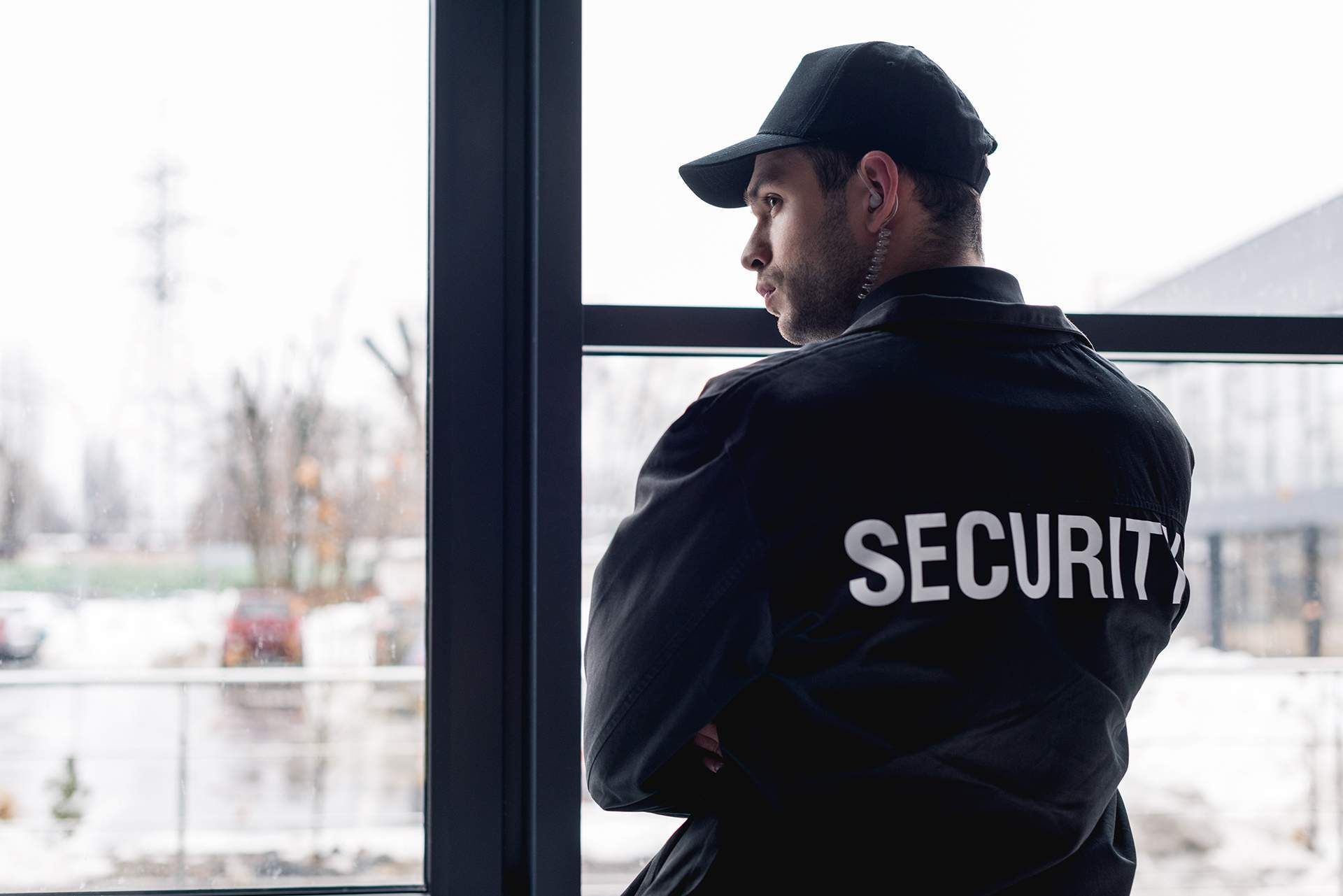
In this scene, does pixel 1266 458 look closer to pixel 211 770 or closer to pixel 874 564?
pixel 874 564

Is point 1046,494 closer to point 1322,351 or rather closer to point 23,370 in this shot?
point 1322,351

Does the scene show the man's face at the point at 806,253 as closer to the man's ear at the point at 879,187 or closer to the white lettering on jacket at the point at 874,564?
the man's ear at the point at 879,187

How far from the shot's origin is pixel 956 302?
3.21 feet

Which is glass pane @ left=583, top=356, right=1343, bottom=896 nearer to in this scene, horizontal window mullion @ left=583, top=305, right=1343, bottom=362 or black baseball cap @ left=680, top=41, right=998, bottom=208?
horizontal window mullion @ left=583, top=305, right=1343, bottom=362

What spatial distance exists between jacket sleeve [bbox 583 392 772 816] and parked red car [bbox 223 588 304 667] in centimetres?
62

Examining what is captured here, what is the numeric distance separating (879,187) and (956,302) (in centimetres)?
16

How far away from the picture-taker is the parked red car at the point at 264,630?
1.44 metres

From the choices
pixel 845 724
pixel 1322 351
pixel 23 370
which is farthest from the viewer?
pixel 1322 351

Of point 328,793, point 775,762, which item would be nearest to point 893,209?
point 775,762

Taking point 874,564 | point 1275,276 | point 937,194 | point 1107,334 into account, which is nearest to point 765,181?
point 937,194

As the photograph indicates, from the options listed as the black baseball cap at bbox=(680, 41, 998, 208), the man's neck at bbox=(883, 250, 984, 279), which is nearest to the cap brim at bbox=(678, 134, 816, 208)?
the black baseball cap at bbox=(680, 41, 998, 208)

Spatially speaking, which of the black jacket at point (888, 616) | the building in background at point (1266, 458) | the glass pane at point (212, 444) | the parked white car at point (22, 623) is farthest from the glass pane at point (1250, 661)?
the parked white car at point (22, 623)

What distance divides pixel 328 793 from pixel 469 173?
0.87 m

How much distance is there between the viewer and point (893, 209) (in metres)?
1.07
